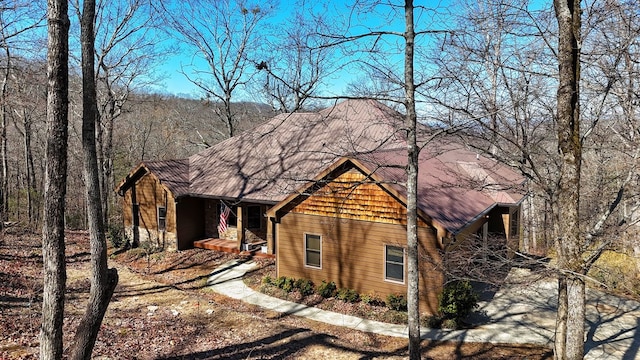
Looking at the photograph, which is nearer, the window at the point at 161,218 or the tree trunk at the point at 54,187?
the tree trunk at the point at 54,187

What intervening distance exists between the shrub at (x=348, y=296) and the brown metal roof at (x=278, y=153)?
4920 mm

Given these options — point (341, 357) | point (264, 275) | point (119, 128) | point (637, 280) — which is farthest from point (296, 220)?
point (119, 128)

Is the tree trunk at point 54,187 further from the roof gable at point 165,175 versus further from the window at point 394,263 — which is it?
the roof gable at point 165,175

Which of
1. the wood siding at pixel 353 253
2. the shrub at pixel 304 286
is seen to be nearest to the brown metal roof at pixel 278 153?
the wood siding at pixel 353 253

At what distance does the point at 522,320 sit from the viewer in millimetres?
11859

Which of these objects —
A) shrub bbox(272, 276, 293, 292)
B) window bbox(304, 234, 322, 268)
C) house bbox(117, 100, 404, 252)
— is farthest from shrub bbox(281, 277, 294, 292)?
house bbox(117, 100, 404, 252)

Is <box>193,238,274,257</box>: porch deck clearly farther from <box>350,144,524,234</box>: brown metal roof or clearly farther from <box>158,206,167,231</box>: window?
<box>350,144,524,234</box>: brown metal roof

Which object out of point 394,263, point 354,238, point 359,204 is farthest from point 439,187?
point 354,238

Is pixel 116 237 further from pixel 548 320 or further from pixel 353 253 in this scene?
pixel 548 320

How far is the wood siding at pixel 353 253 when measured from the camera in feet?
39.3

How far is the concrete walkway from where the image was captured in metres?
10.6

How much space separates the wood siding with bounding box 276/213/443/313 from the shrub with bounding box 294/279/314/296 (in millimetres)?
258

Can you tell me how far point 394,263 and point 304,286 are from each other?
3160mm

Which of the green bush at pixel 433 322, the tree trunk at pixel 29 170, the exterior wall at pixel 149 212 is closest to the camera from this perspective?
the green bush at pixel 433 322
